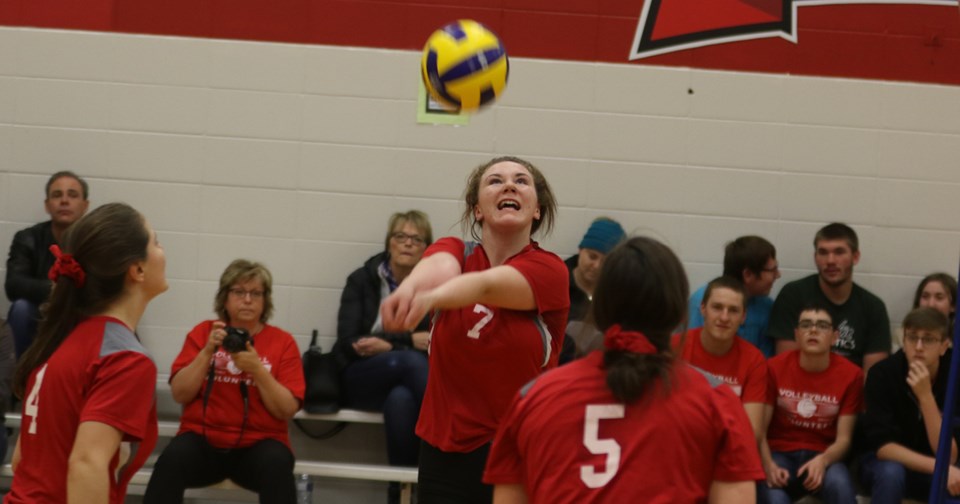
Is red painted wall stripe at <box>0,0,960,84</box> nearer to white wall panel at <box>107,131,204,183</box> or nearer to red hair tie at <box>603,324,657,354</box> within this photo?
white wall panel at <box>107,131,204,183</box>

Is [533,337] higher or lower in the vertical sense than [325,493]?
higher

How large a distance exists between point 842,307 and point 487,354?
3.83 m

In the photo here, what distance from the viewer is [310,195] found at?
6836 mm

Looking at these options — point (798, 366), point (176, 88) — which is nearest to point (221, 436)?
point (176, 88)

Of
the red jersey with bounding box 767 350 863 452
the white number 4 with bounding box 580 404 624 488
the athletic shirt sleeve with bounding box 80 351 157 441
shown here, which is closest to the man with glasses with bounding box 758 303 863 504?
the red jersey with bounding box 767 350 863 452

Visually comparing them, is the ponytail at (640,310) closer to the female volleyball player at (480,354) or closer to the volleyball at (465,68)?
the female volleyball player at (480,354)

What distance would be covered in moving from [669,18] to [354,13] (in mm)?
1927

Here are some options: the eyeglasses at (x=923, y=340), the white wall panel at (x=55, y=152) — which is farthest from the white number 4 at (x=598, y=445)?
the white wall panel at (x=55, y=152)

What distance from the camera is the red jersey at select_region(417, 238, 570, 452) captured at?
336 centimetres

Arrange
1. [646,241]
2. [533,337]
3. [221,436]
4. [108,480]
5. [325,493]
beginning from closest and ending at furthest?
1. [646,241]
2. [108,480]
3. [533,337]
4. [221,436]
5. [325,493]

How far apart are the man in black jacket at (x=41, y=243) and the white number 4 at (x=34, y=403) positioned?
3.77 metres

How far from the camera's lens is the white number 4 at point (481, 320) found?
336 cm

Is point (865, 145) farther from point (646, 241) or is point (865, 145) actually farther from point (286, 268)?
point (646, 241)

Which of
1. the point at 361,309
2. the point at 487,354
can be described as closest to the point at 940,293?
the point at 361,309
